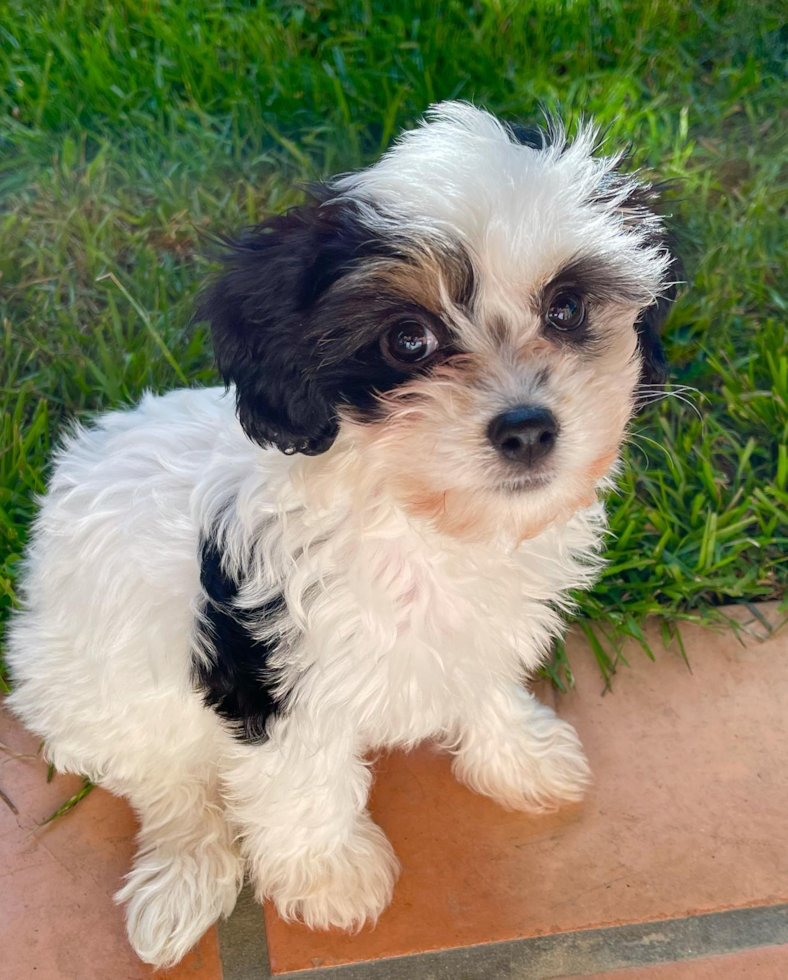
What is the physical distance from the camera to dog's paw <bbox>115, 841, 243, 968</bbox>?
2074 mm

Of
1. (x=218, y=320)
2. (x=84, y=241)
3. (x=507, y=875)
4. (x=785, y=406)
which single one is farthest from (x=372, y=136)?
(x=507, y=875)

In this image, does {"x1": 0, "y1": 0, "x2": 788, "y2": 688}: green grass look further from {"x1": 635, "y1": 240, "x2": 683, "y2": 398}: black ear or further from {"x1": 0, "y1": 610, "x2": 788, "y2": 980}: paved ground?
{"x1": 635, "y1": 240, "x2": 683, "y2": 398}: black ear

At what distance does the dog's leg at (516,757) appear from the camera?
7.73 ft

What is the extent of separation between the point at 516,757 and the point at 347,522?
3.01 feet

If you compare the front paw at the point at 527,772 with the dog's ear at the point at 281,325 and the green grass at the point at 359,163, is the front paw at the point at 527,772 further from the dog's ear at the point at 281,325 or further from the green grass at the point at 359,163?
the dog's ear at the point at 281,325

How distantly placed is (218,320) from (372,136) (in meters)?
2.43

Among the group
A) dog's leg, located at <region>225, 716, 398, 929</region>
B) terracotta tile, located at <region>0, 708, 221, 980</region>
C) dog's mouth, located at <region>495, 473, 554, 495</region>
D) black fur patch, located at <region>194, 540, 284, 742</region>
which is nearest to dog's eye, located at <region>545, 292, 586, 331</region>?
dog's mouth, located at <region>495, 473, 554, 495</region>

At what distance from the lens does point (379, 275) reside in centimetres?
161

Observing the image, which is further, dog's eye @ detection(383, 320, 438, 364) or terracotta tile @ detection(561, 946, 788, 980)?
terracotta tile @ detection(561, 946, 788, 980)

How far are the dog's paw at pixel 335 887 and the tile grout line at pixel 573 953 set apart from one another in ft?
0.33

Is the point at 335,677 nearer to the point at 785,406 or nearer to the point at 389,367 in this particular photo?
the point at 389,367

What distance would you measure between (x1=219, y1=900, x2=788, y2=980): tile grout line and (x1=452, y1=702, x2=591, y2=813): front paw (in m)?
0.33

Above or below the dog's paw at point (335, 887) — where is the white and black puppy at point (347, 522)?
above

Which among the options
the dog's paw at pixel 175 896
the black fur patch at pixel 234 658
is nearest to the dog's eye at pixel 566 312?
the black fur patch at pixel 234 658
